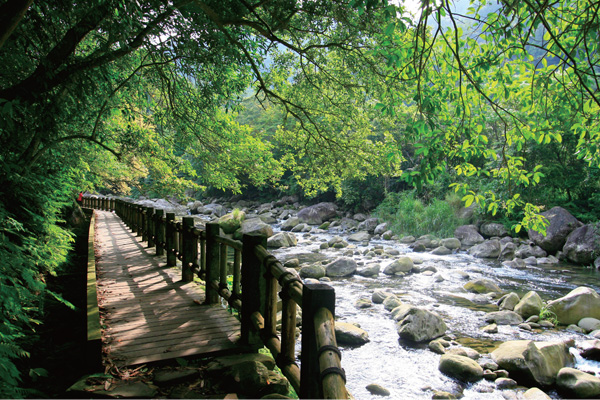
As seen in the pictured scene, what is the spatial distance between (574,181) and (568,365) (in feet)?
43.4

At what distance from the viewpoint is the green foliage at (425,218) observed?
18.9m

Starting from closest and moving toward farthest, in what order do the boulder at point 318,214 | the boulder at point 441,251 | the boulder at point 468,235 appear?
the boulder at point 441,251
the boulder at point 468,235
the boulder at point 318,214

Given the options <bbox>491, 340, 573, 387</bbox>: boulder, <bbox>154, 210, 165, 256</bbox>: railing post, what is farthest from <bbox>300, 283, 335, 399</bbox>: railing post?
<bbox>154, 210, 165, 256</bbox>: railing post

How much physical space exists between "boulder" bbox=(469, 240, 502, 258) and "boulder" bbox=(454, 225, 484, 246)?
54.8 inches

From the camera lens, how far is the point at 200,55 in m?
5.53

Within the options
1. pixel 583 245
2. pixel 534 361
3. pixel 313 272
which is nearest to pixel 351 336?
pixel 534 361

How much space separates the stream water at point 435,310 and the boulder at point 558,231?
1.34 metres

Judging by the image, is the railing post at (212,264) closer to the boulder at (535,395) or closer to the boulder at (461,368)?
the boulder at (461,368)

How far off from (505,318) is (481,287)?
251cm

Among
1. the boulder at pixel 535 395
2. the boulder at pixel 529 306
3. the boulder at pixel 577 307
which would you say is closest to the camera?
the boulder at pixel 535 395

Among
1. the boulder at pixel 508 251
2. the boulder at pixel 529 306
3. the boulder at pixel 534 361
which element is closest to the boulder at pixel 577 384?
the boulder at pixel 534 361

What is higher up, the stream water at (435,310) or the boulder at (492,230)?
the boulder at (492,230)

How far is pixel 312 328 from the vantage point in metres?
2.15

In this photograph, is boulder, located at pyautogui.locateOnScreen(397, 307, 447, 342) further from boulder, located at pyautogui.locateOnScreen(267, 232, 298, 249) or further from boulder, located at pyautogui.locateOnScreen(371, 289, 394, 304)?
boulder, located at pyautogui.locateOnScreen(267, 232, 298, 249)
